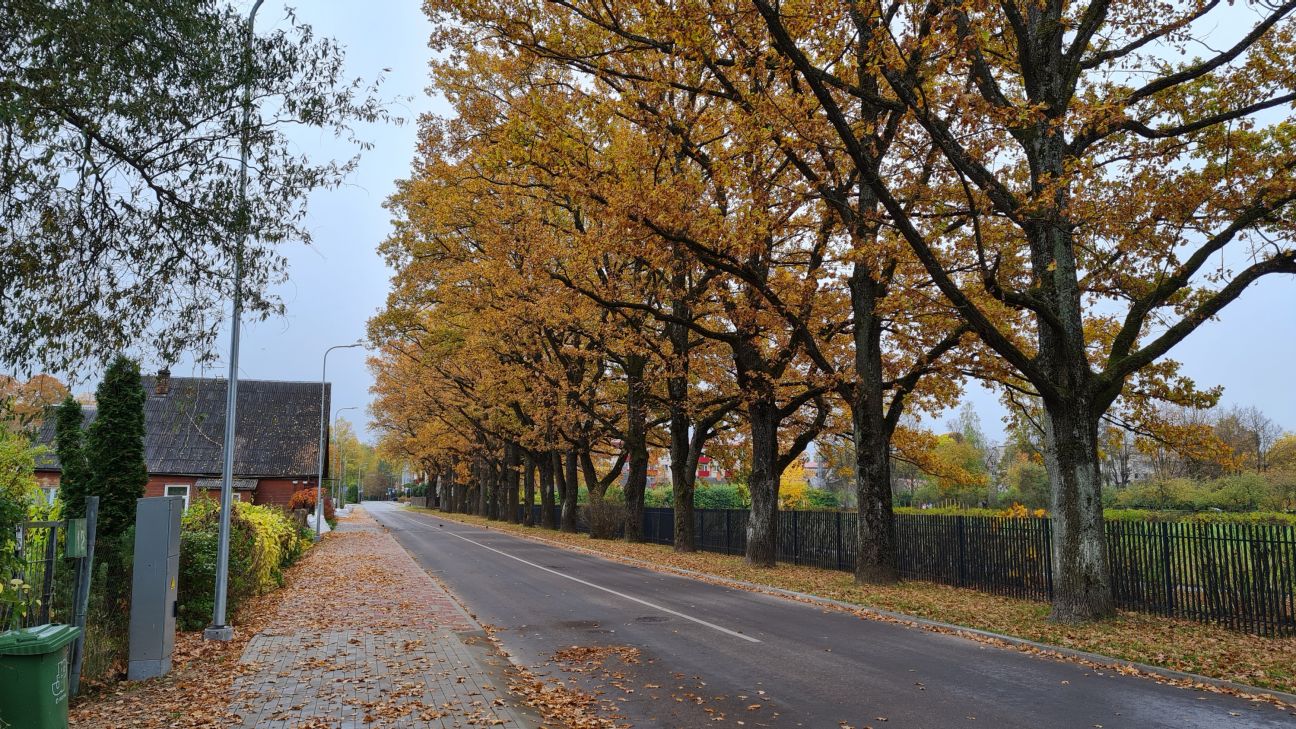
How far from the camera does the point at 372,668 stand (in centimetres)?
837

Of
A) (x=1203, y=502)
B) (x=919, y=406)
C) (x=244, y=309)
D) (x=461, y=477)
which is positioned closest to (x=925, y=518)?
(x=919, y=406)

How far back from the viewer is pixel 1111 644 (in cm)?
1006

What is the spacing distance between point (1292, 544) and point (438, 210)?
21638mm

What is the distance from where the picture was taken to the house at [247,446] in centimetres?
3797

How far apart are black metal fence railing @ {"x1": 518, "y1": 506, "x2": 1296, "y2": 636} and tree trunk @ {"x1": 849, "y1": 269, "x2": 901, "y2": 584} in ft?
5.32

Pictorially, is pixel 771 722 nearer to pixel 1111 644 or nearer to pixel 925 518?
pixel 1111 644

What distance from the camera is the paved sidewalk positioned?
659cm

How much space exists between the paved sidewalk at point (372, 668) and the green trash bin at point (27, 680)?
4.76 ft

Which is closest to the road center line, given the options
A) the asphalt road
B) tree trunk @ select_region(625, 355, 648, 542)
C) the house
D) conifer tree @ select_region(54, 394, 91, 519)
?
the asphalt road

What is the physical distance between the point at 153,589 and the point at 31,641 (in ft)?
9.88

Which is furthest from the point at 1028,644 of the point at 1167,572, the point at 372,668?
the point at 372,668

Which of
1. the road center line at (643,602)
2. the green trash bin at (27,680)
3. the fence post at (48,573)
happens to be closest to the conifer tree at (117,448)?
the road center line at (643,602)

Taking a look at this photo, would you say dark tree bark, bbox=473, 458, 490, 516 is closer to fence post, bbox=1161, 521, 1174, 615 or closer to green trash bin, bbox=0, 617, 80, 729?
fence post, bbox=1161, 521, 1174, 615

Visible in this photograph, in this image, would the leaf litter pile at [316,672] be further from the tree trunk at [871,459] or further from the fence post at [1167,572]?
the fence post at [1167,572]
